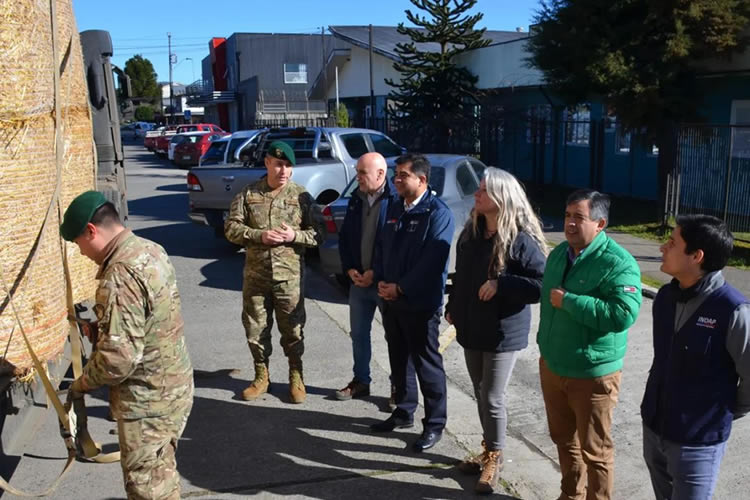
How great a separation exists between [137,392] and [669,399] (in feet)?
7.41

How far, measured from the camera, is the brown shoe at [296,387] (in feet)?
18.2

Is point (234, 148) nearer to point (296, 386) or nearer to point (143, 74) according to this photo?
point (296, 386)

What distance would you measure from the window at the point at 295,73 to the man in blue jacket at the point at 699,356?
55131mm

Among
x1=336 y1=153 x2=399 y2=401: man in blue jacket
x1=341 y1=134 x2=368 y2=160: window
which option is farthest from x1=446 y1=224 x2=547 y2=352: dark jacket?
x1=341 y1=134 x2=368 y2=160: window

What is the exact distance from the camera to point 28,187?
335cm

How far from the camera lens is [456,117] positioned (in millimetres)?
21625

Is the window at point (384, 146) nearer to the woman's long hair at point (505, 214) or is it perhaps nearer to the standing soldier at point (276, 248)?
the standing soldier at point (276, 248)

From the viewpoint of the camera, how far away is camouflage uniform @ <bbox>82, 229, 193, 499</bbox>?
296 cm

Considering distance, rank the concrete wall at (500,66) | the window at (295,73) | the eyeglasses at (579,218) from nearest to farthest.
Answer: the eyeglasses at (579,218) → the concrete wall at (500,66) → the window at (295,73)

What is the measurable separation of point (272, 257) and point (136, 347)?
2375 mm

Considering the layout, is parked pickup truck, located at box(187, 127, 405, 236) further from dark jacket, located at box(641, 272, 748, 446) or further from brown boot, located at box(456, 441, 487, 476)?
dark jacket, located at box(641, 272, 748, 446)

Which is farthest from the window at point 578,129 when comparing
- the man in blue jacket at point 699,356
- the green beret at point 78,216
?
the green beret at point 78,216

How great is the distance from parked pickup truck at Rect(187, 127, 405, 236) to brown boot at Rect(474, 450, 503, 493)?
24.5 ft

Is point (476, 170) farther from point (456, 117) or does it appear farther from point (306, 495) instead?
point (456, 117)
